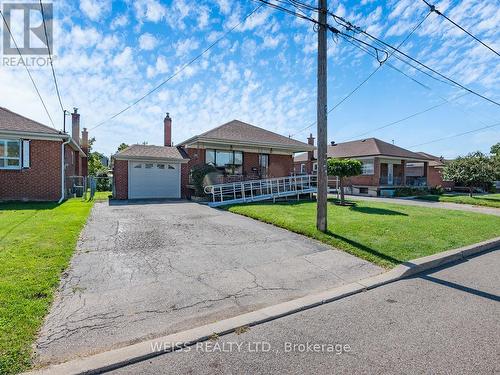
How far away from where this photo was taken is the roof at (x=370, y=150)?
2580cm

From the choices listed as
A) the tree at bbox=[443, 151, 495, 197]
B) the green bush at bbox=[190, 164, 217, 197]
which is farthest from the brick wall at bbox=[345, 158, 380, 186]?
the green bush at bbox=[190, 164, 217, 197]

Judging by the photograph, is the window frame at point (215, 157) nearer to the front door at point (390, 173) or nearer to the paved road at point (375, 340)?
the paved road at point (375, 340)

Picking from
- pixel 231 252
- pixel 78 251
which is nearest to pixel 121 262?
pixel 78 251

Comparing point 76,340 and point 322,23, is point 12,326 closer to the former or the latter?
point 76,340

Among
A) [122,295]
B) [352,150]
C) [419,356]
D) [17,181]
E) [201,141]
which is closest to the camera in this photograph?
[419,356]

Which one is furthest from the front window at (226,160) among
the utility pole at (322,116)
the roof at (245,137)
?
the utility pole at (322,116)

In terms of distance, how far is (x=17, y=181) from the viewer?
527 inches

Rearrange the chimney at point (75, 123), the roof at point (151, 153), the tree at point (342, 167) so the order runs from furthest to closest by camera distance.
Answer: the chimney at point (75, 123), the roof at point (151, 153), the tree at point (342, 167)

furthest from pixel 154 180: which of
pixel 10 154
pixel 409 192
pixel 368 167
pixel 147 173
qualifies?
pixel 409 192

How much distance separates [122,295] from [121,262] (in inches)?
57.7

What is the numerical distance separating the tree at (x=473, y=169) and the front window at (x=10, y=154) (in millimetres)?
26574

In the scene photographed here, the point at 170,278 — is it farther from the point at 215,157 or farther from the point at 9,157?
the point at 215,157

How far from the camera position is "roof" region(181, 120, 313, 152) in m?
16.8

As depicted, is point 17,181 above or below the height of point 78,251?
above
